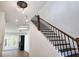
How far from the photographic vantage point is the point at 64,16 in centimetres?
297

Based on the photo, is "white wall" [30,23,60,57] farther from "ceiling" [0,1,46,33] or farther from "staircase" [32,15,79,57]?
"ceiling" [0,1,46,33]

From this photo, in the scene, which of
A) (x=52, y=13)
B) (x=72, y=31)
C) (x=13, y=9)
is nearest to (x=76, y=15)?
(x=72, y=31)

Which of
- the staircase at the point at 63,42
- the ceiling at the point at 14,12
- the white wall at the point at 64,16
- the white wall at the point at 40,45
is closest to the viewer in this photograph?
the ceiling at the point at 14,12

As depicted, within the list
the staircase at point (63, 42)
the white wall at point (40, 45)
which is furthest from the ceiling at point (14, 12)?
the staircase at point (63, 42)

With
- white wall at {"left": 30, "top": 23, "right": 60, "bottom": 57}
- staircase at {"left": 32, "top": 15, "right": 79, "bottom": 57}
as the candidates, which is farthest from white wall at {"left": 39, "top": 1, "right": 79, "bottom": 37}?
white wall at {"left": 30, "top": 23, "right": 60, "bottom": 57}

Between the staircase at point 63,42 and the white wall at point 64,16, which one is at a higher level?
the white wall at point 64,16

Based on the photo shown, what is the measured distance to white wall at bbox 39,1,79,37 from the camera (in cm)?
291

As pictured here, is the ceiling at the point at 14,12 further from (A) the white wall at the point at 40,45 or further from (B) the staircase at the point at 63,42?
(B) the staircase at the point at 63,42

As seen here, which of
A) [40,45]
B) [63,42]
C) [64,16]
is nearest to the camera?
[40,45]

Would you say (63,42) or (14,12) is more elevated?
(14,12)

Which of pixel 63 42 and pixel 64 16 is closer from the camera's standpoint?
pixel 63 42

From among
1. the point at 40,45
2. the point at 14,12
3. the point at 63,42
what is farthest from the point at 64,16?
the point at 14,12

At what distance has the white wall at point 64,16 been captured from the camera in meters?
2.91

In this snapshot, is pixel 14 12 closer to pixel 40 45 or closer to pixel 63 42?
pixel 40 45
